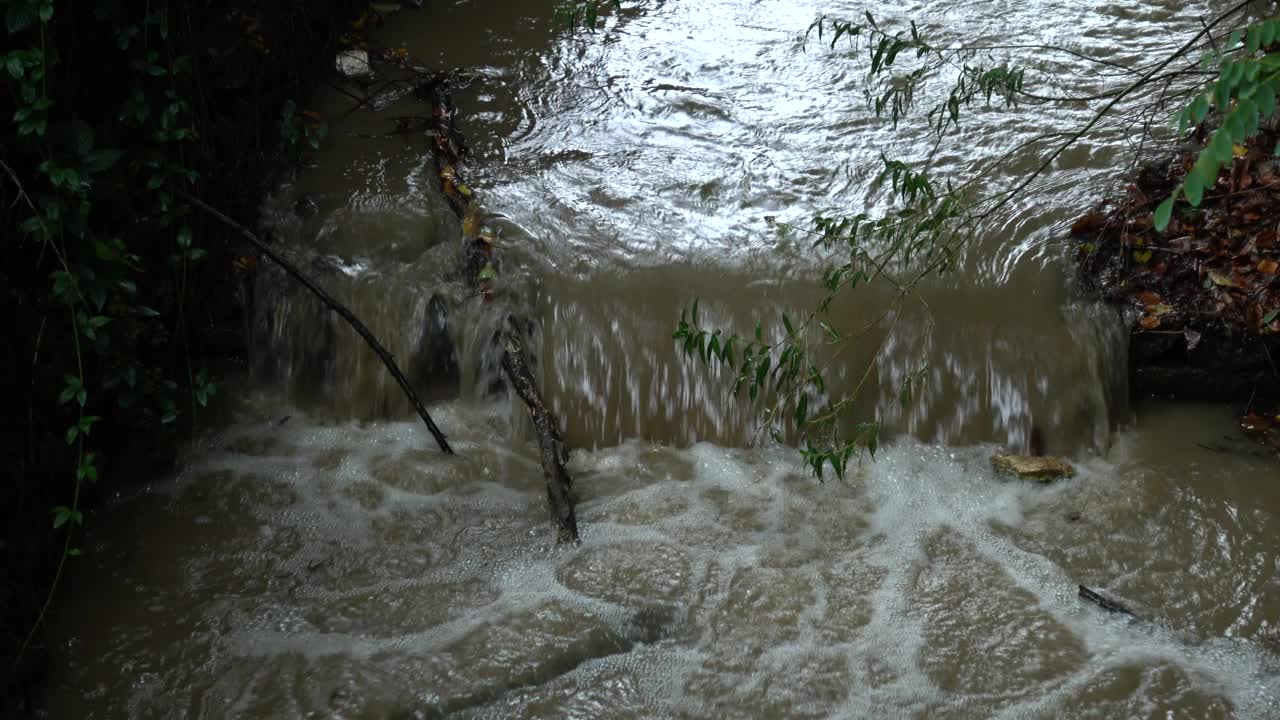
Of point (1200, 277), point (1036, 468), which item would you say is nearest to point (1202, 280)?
point (1200, 277)

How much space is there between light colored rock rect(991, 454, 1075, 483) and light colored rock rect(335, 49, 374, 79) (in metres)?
3.95

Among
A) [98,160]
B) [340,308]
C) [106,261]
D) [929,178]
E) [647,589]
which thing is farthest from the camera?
[929,178]

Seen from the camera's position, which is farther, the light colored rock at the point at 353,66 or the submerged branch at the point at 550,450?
the light colored rock at the point at 353,66

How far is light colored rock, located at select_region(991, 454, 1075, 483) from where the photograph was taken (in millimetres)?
3504

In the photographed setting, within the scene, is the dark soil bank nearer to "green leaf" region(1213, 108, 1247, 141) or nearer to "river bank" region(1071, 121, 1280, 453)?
"river bank" region(1071, 121, 1280, 453)

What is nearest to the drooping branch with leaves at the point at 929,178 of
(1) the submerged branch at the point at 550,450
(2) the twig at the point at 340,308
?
(1) the submerged branch at the point at 550,450

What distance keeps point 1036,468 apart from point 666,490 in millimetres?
1361

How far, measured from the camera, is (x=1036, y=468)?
11.5ft

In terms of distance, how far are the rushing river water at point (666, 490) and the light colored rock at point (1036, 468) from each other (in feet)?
0.25

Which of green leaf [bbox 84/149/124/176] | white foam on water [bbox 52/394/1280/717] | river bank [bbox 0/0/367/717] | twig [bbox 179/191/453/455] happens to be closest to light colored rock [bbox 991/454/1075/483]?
white foam on water [bbox 52/394/1280/717]

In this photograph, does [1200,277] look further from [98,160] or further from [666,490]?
[98,160]

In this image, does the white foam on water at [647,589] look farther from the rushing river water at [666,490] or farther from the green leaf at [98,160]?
the green leaf at [98,160]

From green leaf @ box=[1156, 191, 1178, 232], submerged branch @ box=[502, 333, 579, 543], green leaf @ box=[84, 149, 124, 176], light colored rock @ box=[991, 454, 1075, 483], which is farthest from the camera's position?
light colored rock @ box=[991, 454, 1075, 483]

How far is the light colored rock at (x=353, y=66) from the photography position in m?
5.36
